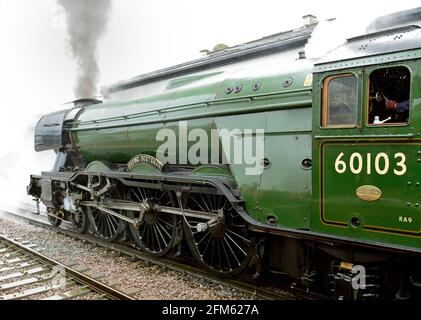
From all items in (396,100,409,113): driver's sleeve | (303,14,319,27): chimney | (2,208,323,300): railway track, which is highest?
(303,14,319,27): chimney

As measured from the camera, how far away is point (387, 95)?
12.8ft

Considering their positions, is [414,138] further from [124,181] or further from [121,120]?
[121,120]

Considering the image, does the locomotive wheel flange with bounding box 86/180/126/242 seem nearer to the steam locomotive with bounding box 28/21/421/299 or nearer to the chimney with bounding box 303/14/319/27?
the steam locomotive with bounding box 28/21/421/299

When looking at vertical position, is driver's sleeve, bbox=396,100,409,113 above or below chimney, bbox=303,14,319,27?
below

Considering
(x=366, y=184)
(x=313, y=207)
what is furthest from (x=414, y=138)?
(x=313, y=207)

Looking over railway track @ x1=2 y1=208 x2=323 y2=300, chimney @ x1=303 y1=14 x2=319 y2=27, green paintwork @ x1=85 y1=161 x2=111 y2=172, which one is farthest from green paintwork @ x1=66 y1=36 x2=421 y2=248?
chimney @ x1=303 y1=14 x2=319 y2=27

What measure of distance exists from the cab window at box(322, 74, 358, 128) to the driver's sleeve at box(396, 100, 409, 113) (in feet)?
1.24

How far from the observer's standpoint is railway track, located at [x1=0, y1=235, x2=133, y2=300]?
5500 mm

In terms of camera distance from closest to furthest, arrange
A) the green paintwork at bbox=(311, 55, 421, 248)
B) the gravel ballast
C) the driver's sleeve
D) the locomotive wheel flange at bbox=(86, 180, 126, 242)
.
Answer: the green paintwork at bbox=(311, 55, 421, 248) < the driver's sleeve < the gravel ballast < the locomotive wheel flange at bbox=(86, 180, 126, 242)

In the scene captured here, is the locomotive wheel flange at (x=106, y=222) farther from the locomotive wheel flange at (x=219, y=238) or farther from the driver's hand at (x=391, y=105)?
the driver's hand at (x=391, y=105)

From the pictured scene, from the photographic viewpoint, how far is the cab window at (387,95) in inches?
148

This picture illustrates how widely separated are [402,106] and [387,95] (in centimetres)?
24

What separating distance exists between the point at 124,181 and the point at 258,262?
3056mm

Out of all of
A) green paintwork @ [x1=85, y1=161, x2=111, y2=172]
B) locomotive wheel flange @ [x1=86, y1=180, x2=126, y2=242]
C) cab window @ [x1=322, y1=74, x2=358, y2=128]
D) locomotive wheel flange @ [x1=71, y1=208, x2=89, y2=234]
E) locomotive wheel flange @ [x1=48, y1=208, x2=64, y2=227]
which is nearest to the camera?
cab window @ [x1=322, y1=74, x2=358, y2=128]
